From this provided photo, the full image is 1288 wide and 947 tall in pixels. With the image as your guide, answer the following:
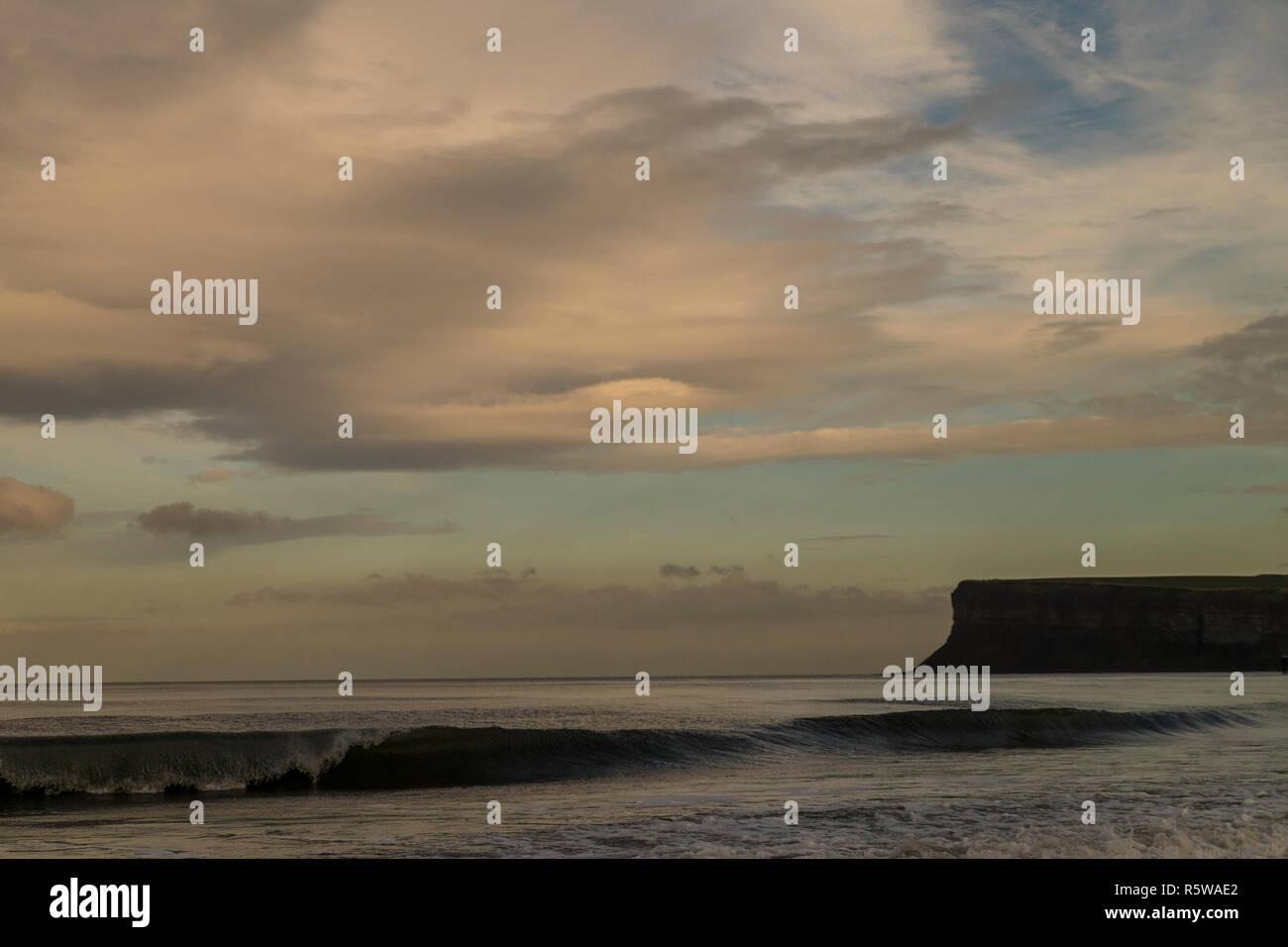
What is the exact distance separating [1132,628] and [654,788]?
177537mm

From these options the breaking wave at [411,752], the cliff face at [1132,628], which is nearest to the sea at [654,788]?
the breaking wave at [411,752]

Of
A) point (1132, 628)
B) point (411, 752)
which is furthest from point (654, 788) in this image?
point (1132, 628)

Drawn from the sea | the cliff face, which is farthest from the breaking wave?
the cliff face

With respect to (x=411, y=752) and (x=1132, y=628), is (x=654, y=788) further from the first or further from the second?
(x=1132, y=628)

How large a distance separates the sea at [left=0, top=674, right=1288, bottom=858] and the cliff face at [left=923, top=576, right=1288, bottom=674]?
14463 cm

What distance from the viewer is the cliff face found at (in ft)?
547

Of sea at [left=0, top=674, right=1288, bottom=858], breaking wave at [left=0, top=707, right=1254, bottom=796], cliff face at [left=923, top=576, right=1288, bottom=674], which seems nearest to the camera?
sea at [left=0, top=674, right=1288, bottom=858]

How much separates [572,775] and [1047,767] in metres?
12.8

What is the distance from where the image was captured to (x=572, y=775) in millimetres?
29000

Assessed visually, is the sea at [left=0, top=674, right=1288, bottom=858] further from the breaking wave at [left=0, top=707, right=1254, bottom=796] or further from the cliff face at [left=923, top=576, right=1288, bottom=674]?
the cliff face at [left=923, top=576, right=1288, bottom=674]
